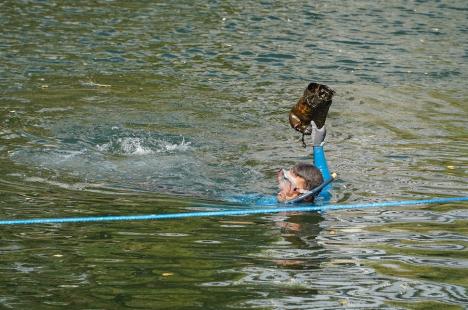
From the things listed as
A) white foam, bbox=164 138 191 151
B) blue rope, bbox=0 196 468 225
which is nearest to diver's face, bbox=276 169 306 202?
blue rope, bbox=0 196 468 225

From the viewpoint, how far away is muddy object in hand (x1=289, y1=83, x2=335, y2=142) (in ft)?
29.8

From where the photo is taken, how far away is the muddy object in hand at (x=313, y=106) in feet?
29.8

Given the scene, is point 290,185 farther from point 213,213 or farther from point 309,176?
point 213,213

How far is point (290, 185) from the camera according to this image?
8.75m

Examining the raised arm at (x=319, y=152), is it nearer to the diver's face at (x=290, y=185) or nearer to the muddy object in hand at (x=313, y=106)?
the muddy object in hand at (x=313, y=106)

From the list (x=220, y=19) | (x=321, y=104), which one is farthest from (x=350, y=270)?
(x=220, y=19)

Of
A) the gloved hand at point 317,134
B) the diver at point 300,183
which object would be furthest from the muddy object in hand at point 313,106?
the diver at point 300,183

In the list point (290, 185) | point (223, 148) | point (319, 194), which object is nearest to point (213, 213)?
point (290, 185)

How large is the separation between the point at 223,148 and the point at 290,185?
3.01 m

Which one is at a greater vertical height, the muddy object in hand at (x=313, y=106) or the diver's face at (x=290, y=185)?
the muddy object in hand at (x=313, y=106)

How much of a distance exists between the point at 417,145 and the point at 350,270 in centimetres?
527

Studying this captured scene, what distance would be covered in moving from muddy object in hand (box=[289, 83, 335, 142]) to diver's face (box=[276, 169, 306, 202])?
2.24 feet

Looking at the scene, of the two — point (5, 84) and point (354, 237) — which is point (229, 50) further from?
point (354, 237)

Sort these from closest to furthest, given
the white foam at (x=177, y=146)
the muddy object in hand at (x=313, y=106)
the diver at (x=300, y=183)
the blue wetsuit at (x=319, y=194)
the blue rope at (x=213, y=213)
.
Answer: the blue rope at (x=213, y=213), the diver at (x=300, y=183), the muddy object in hand at (x=313, y=106), the blue wetsuit at (x=319, y=194), the white foam at (x=177, y=146)
